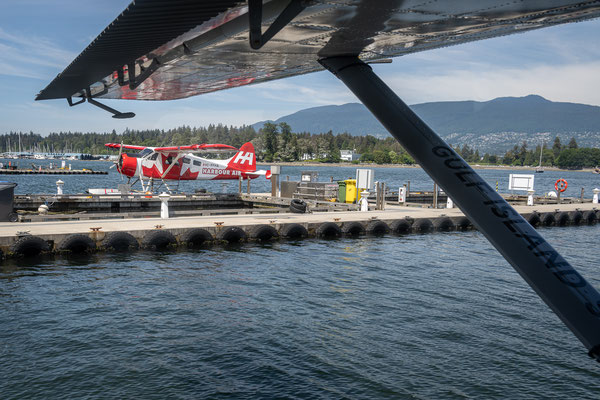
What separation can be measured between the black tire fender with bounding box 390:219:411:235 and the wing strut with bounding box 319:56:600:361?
62.9 feet

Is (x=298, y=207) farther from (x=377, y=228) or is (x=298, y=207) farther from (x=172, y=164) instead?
(x=172, y=164)

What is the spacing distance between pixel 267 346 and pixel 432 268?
8877 millimetres

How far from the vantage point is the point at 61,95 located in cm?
793

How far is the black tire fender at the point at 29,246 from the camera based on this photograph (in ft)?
50.4

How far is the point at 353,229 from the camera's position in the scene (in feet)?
74.1

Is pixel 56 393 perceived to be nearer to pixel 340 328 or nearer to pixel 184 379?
pixel 184 379

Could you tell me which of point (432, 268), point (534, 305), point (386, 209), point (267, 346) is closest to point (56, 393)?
point (267, 346)

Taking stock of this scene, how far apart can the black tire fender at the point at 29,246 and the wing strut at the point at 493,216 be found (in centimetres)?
1379

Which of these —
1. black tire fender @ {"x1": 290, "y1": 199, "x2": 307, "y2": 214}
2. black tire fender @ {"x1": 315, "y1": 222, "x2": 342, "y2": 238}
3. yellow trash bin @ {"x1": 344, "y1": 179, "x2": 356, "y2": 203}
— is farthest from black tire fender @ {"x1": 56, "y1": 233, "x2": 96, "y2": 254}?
yellow trash bin @ {"x1": 344, "y1": 179, "x2": 356, "y2": 203}

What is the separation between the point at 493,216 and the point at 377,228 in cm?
1932

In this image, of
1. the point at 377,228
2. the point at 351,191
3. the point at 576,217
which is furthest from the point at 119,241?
the point at 576,217

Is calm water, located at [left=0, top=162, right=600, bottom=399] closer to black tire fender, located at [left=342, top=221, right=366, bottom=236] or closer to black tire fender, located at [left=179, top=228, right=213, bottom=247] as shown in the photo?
black tire fender, located at [left=179, top=228, right=213, bottom=247]

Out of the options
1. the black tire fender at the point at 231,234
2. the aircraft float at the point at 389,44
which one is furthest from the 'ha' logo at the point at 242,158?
the aircraft float at the point at 389,44

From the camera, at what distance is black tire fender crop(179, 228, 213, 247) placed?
18391 mm
